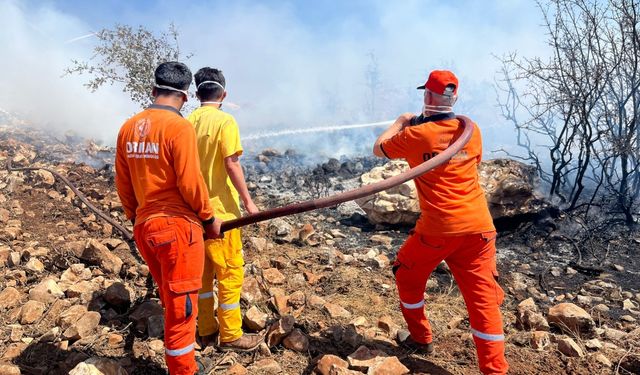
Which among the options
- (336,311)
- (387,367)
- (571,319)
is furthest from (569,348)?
(336,311)

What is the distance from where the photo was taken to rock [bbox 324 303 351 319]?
364cm

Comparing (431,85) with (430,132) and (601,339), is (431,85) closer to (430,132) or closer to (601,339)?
(430,132)

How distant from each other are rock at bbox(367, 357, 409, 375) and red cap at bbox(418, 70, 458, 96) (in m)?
1.71

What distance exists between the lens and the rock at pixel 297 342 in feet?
10.2

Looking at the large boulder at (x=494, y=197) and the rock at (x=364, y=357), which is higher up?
the large boulder at (x=494, y=197)

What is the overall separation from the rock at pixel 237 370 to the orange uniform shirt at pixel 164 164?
3.39ft

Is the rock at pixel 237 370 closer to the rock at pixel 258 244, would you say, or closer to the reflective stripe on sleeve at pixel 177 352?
the reflective stripe on sleeve at pixel 177 352

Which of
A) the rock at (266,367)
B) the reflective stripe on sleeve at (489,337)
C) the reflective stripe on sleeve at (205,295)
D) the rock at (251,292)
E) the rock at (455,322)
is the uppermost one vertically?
the reflective stripe on sleeve at (205,295)

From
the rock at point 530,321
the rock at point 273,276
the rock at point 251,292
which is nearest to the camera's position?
the rock at point 530,321

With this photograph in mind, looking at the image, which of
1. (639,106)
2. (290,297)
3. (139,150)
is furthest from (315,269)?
(639,106)

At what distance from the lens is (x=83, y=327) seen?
3.09 m

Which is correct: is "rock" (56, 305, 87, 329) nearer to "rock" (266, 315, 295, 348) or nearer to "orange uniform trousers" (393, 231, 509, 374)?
"rock" (266, 315, 295, 348)

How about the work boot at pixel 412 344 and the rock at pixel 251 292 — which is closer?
the work boot at pixel 412 344

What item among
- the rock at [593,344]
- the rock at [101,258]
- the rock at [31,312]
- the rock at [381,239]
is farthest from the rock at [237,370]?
the rock at [381,239]
